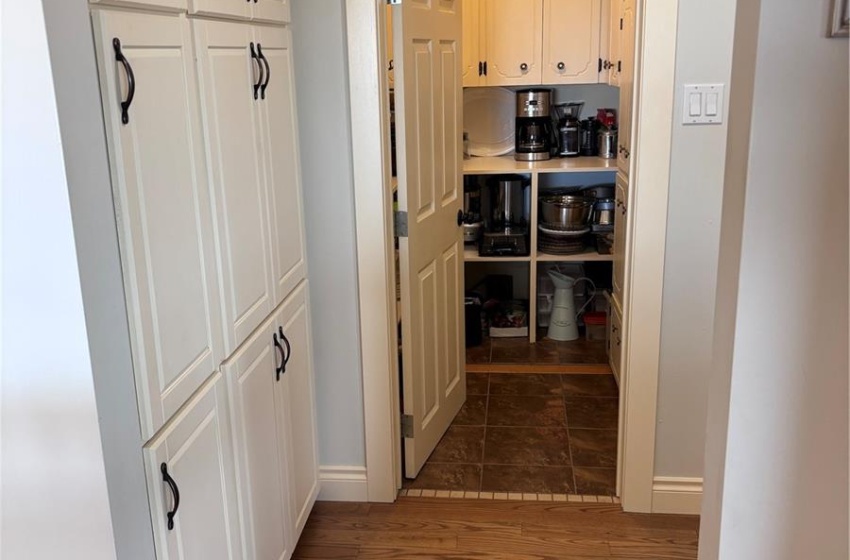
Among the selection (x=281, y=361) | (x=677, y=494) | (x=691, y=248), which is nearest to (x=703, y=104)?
(x=691, y=248)

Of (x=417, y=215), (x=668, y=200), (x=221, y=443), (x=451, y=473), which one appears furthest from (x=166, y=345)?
(x=451, y=473)

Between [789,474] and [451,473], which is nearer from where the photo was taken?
[789,474]

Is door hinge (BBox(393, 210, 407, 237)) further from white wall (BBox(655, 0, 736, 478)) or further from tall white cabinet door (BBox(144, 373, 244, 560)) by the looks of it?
tall white cabinet door (BBox(144, 373, 244, 560))

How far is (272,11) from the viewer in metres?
1.96

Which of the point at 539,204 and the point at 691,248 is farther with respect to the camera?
the point at 539,204

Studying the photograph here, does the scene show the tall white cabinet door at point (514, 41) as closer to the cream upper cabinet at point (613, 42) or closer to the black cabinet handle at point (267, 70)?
the cream upper cabinet at point (613, 42)

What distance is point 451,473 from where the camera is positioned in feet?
9.25

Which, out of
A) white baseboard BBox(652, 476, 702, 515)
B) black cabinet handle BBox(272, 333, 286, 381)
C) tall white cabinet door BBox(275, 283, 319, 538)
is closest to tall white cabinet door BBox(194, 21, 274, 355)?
black cabinet handle BBox(272, 333, 286, 381)

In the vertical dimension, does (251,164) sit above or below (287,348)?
above

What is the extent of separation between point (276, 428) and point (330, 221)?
2.17ft

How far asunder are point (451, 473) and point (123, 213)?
74.9 inches

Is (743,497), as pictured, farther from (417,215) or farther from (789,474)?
(417,215)

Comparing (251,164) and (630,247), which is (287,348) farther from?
(630,247)

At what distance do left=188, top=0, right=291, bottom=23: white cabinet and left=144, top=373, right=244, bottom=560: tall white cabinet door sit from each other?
73 cm
